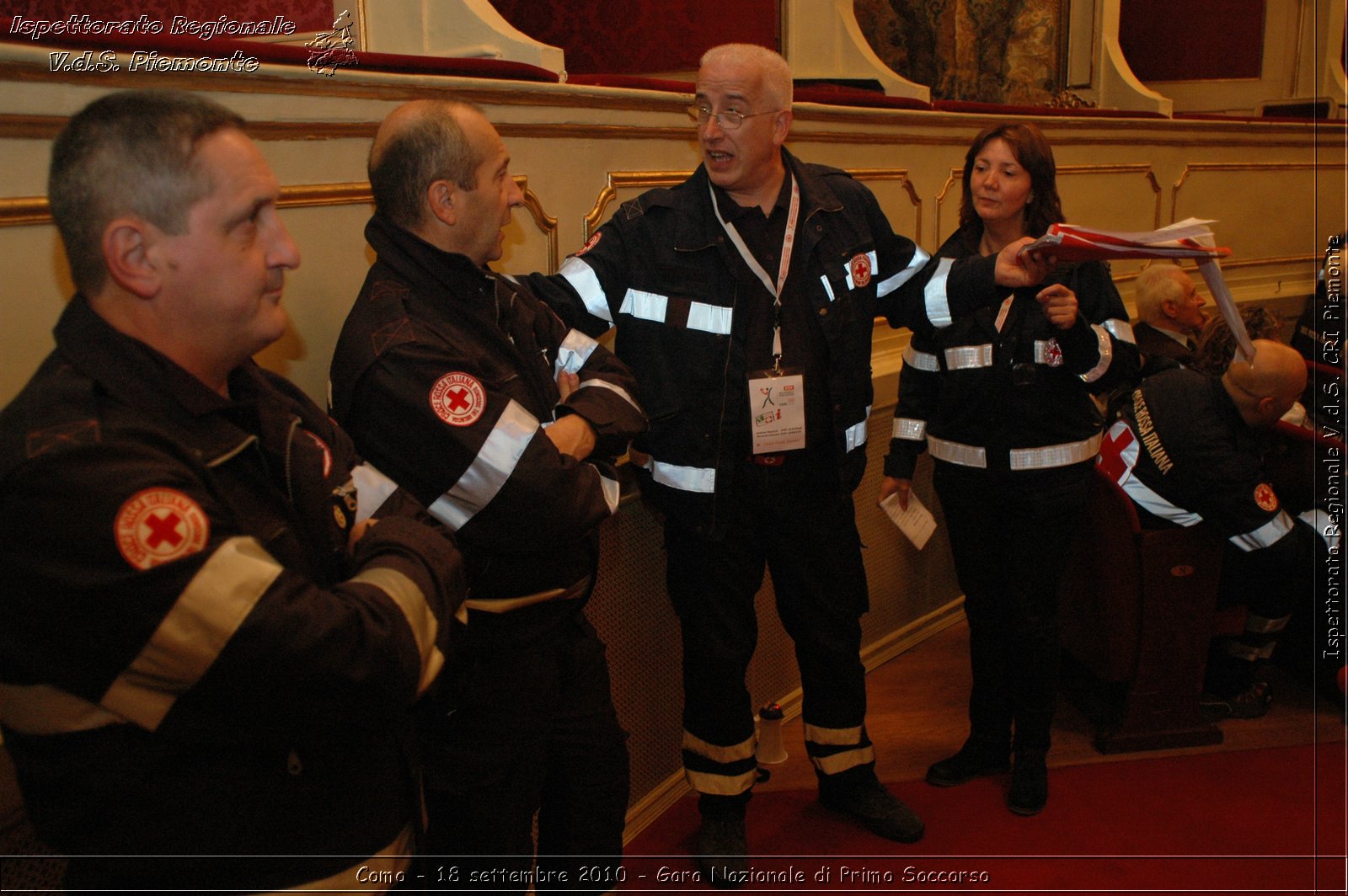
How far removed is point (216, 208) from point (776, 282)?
1.34 m

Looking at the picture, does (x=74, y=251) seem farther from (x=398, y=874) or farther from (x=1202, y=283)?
(x=1202, y=283)

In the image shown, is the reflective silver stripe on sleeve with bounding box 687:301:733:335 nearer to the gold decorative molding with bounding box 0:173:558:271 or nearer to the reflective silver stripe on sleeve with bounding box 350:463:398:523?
the gold decorative molding with bounding box 0:173:558:271

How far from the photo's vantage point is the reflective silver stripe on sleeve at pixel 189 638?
1.01 metres

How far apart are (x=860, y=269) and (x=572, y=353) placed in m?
0.76

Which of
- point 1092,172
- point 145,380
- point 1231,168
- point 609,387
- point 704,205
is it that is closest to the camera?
point 145,380

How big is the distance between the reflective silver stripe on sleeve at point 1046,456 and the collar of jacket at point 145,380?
1.94m

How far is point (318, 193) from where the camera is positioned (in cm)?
183

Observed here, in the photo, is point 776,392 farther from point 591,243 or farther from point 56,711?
point 56,711

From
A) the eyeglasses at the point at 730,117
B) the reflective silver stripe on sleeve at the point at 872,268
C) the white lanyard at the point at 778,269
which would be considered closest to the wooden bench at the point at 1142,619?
the reflective silver stripe on sleeve at the point at 872,268

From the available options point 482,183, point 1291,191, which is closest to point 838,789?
point 482,183

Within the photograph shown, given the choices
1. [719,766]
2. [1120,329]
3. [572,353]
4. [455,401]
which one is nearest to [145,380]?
[455,401]

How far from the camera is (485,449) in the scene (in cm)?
159

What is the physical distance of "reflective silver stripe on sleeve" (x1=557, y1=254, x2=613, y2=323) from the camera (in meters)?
2.14

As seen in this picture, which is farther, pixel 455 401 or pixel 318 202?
pixel 318 202
